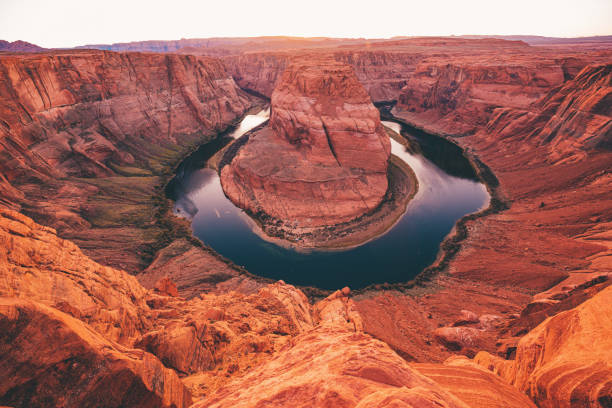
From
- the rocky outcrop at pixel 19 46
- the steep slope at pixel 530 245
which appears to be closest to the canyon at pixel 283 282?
the steep slope at pixel 530 245

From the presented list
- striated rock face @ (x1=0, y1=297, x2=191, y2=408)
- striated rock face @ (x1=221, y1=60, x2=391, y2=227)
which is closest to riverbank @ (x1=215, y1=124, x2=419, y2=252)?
striated rock face @ (x1=221, y1=60, x2=391, y2=227)

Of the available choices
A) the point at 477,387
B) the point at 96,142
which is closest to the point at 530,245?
the point at 477,387

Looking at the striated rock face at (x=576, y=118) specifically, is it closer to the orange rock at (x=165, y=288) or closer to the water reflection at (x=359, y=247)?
the water reflection at (x=359, y=247)

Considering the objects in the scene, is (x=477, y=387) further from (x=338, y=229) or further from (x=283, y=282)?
(x=338, y=229)

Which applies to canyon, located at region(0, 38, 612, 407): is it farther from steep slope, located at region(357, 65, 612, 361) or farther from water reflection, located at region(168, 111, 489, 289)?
water reflection, located at region(168, 111, 489, 289)

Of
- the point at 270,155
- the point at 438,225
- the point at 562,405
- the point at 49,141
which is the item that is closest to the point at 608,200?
the point at 438,225

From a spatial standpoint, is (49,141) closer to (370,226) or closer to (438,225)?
(370,226)

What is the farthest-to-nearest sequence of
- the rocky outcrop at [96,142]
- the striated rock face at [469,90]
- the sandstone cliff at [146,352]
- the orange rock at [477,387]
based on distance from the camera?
the striated rock face at [469,90] < the rocky outcrop at [96,142] < the orange rock at [477,387] < the sandstone cliff at [146,352]
